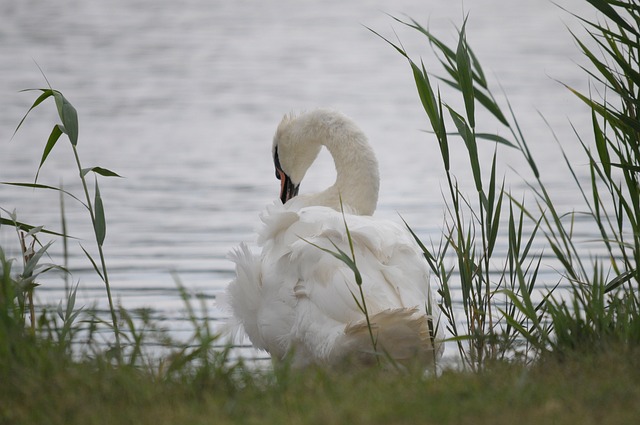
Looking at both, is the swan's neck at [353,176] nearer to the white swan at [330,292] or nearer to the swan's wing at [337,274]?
the white swan at [330,292]

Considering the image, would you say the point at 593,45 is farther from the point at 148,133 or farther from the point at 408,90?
the point at 148,133

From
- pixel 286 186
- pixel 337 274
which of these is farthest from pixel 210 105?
pixel 337 274

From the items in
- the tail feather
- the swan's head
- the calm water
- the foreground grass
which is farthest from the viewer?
the calm water

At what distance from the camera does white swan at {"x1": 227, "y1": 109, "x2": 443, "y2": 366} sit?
13.9 ft

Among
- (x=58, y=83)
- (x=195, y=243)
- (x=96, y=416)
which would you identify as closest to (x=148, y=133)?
(x=58, y=83)

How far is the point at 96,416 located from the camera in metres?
3.01

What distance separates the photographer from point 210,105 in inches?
556

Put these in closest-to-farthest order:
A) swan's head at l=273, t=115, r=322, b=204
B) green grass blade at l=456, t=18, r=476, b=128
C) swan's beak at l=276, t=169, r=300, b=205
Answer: green grass blade at l=456, t=18, r=476, b=128
swan's head at l=273, t=115, r=322, b=204
swan's beak at l=276, t=169, r=300, b=205

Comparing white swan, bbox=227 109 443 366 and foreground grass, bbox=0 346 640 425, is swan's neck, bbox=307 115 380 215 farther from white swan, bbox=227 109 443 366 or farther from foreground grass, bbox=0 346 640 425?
foreground grass, bbox=0 346 640 425

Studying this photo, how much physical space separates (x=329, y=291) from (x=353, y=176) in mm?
1610

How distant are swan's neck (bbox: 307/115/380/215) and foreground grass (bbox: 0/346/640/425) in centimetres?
246

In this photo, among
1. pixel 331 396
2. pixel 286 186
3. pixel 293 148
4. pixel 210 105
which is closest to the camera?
pixel 331 396

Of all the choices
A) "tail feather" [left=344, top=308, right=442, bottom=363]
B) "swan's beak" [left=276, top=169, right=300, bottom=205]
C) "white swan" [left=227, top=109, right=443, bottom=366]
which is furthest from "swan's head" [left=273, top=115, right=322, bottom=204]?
"tail feather" [left=344, top=308, right=442, bottom=363]

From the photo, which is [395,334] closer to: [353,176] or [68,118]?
[68,118]
